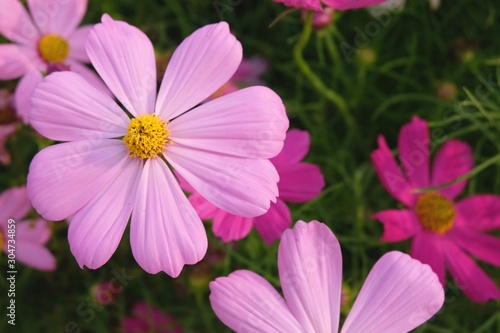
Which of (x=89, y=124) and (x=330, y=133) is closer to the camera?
(x=89, y=124)

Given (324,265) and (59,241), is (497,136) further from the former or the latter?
(59,241)

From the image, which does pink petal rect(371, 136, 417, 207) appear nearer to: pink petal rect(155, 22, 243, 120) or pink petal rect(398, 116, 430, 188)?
pink petal rect(398, 116, 430, 188)

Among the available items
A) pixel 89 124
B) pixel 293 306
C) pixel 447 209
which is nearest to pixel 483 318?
pixel 447 209

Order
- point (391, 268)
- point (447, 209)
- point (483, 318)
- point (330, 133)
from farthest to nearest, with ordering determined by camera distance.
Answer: point (330, 133) < point (483, 318) < point (447, 209) < point (391, 268)

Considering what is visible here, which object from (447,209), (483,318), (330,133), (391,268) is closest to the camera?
(391,268)

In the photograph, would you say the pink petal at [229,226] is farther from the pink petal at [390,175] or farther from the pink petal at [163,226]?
the pink petal at [390,175]

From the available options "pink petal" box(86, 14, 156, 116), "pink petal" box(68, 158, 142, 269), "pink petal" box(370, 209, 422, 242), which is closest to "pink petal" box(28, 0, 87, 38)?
"pink petal" box(86, 14, 156, 116)

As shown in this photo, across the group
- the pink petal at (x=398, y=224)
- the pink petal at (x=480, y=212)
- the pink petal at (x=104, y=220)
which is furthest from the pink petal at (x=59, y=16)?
the pink petal at (x=480, y=212)
